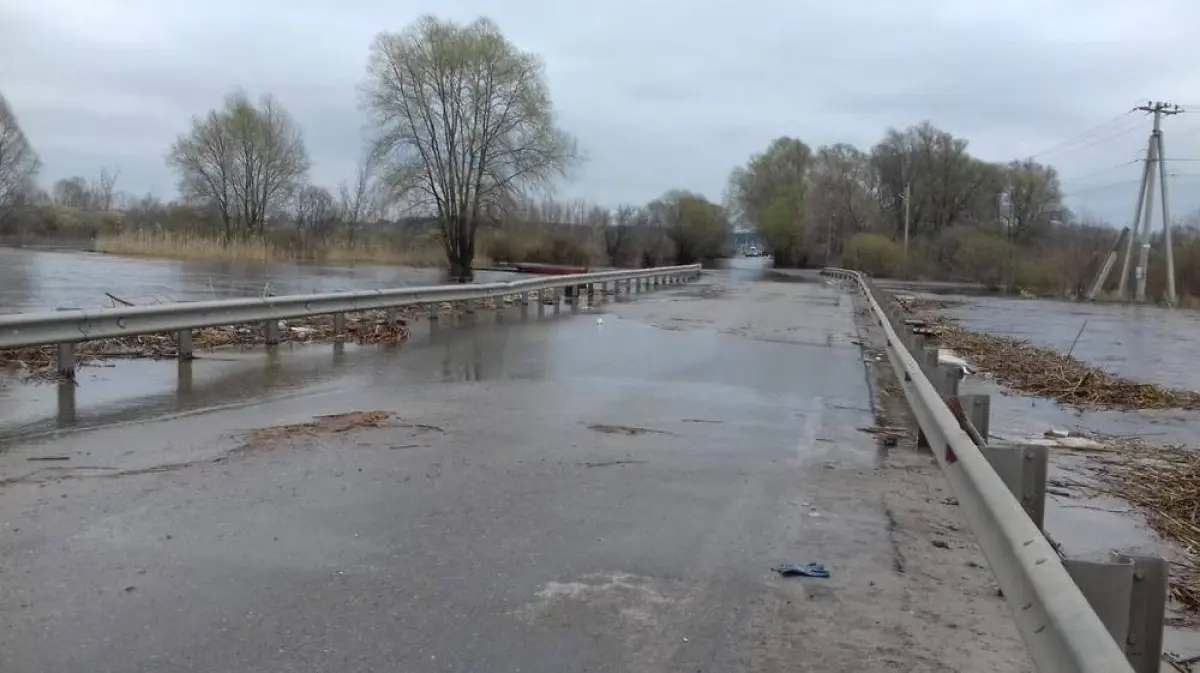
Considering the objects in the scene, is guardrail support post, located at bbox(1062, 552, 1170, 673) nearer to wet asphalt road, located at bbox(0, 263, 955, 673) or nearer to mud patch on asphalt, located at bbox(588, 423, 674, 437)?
wet asphalt road, located at bbox(0, 263, 955, 673)

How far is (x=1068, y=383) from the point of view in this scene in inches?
522

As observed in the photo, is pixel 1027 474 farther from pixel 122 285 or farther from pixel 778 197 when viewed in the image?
pixel 778 197

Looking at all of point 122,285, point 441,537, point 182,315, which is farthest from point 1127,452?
point 122,285

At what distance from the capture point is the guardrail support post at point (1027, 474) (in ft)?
14.8

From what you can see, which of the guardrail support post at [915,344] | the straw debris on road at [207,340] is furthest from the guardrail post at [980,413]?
the straw debris on road at [207,340]

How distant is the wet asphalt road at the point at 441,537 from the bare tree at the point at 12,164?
63176 millimetres

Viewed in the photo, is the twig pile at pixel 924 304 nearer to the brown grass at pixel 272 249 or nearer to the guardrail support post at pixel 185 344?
the guardrail support post at pixel 185 344

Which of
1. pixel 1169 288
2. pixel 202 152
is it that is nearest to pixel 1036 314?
pixel 1169 288


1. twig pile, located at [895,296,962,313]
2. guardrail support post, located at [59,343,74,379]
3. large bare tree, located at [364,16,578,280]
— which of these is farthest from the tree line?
guardrail support post, located at [59,343,74,379]

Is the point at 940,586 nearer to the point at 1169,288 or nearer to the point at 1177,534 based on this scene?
the point at 1177,534

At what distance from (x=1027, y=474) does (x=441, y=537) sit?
3.07 metres

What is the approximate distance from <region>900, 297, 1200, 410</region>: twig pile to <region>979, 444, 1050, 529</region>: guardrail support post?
8400mm

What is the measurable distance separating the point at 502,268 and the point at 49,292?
39.2 m

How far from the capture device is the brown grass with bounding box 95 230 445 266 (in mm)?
50219
